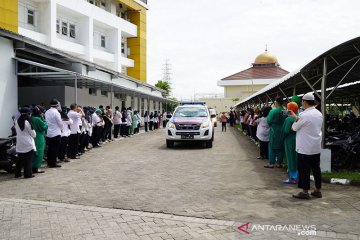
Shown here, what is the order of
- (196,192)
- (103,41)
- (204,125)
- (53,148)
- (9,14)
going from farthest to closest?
(103,41) < (9,14) < (204,125) < (53,148) < (196,192)

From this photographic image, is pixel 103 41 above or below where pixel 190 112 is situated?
above

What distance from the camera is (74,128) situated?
39.0 feet

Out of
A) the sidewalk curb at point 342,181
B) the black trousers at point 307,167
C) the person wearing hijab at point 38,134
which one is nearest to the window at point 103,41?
the person wearing hijab at point 38,134

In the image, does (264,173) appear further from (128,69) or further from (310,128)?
(128,69)

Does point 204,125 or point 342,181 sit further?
point 204,125

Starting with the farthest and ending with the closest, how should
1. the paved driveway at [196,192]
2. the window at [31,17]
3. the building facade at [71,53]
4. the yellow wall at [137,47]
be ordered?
1. the yellow wall at [137,47]
2. the window at [31,17]
3. the building facade at [71,53]
4. the paved driveway at [196,192]

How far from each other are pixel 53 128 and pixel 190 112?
757 centimetres

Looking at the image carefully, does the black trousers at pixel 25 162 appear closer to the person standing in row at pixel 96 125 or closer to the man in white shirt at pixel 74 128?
the man in white shirt at pixel 74 128

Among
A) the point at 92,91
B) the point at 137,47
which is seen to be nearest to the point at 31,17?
the point at 92,91

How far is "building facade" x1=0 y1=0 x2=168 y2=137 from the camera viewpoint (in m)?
14.3

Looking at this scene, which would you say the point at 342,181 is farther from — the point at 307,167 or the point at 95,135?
the point at 95,135

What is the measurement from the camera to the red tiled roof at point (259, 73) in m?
71.2

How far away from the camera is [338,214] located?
5.65 meters

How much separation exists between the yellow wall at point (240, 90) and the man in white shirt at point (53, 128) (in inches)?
2496
